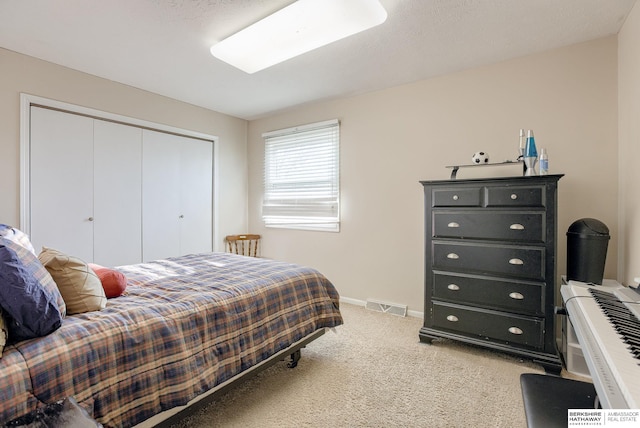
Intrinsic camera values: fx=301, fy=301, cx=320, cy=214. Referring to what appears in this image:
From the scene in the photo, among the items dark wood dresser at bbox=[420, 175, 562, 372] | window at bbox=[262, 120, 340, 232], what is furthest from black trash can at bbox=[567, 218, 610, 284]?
window at bbox=[262, 120, 340, 232]

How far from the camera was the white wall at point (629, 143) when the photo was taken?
1.92m

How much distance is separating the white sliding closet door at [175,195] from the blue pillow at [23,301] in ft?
8.17

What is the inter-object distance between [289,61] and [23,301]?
252 cm

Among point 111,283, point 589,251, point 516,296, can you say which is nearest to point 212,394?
point 111,283

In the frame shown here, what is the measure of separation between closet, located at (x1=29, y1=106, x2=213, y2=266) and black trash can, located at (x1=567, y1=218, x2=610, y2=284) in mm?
3981

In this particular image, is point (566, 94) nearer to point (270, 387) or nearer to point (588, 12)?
point (588, 12)

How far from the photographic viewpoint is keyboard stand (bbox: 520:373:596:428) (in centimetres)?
98

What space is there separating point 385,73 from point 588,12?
60.2 inches

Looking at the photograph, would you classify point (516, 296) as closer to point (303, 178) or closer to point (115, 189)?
point (303, 178)

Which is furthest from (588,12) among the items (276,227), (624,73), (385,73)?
(276,227)

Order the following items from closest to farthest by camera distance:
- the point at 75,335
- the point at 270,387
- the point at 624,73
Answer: the point at 75,335
the point at 270,387
the point at 624,73

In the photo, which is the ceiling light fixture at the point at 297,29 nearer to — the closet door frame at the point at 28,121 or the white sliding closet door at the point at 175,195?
the closet door frame at the point at 28,121

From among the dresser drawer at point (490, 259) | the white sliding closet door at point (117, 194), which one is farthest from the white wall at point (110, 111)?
the dresser drawer at point (490, 259)

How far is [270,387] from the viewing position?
2.02 metres
